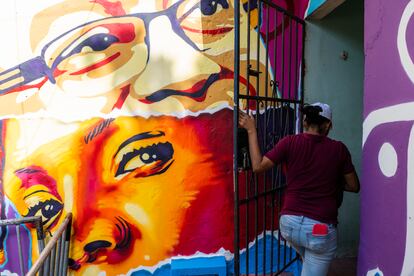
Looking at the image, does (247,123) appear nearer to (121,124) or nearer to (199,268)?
(121,124)

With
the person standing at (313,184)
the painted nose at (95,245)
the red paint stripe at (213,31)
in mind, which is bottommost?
the painted nose at (95,245)

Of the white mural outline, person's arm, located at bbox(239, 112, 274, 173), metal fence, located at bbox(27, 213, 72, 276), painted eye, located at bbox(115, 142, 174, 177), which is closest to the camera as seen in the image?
the white mural outline

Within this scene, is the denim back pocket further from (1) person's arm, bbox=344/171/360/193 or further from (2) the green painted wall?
(2) the green painted wall

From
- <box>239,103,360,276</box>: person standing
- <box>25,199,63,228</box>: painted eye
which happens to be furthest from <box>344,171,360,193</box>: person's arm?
<box>25,199,63,228</box>: painted eye

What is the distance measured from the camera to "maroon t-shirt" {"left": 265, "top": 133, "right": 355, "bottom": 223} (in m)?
1.87

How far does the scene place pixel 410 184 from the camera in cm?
141

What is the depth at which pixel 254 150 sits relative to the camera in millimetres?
2006

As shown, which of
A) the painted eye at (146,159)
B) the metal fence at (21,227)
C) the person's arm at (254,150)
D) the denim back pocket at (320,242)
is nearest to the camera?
the denim back pocket at (320,242)

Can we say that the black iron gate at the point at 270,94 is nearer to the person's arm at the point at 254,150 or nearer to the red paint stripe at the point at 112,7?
the person's arm at the point at 254,150

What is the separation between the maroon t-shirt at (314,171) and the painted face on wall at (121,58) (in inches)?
40.3

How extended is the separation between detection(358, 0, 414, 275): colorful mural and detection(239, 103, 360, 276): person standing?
0.52 feet

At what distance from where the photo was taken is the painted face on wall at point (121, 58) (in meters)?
2.62

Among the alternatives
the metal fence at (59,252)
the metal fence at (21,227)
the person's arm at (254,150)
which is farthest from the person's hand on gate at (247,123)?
the metal fence at (21,227)

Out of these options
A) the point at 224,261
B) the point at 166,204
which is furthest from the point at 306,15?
the point at 224,261
